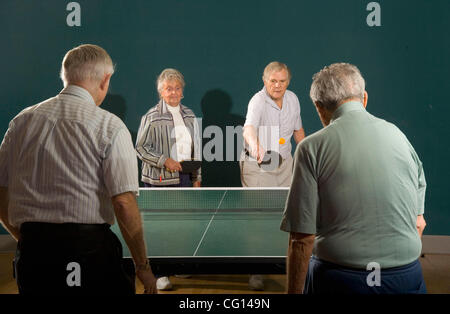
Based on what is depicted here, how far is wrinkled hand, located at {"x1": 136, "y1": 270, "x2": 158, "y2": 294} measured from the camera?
1864 millimetres

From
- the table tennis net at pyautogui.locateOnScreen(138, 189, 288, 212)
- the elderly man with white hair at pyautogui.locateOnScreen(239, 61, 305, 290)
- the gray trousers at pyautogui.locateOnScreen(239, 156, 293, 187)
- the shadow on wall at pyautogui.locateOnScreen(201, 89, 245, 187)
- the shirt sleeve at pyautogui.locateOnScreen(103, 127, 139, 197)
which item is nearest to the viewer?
the shirt sleeve at pyautogui.locateOnScreen(103, 127, 139, 197)

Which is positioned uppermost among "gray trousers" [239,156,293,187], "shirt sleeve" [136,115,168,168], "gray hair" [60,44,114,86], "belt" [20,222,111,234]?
"gray hair" [60,44,114,86]

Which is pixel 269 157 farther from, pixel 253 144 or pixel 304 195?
pixel 304 195

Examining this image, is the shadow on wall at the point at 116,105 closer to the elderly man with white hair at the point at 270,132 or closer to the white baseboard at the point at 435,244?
the elderly man with white hair at the point at 270,132

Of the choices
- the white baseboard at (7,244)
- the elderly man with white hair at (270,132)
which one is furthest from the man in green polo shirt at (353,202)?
the white baseboard at (7,244)

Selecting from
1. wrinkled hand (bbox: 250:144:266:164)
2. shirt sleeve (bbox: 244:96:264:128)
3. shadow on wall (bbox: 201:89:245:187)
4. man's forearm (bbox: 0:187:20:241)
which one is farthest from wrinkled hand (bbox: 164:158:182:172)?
man's forearm (bbox: 0:187:20:241)

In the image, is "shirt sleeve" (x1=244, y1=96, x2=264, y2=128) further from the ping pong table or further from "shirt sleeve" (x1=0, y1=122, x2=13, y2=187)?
"shirt sleeve" (x1=0, y1=122, x2=13, y2=187)

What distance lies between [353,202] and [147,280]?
2.79ft

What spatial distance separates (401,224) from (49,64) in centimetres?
477

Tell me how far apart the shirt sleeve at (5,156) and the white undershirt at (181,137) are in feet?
8.35

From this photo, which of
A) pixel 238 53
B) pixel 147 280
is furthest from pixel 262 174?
pixel 147 280

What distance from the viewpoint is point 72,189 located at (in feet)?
5.68

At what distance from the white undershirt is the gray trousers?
0.57 metres
